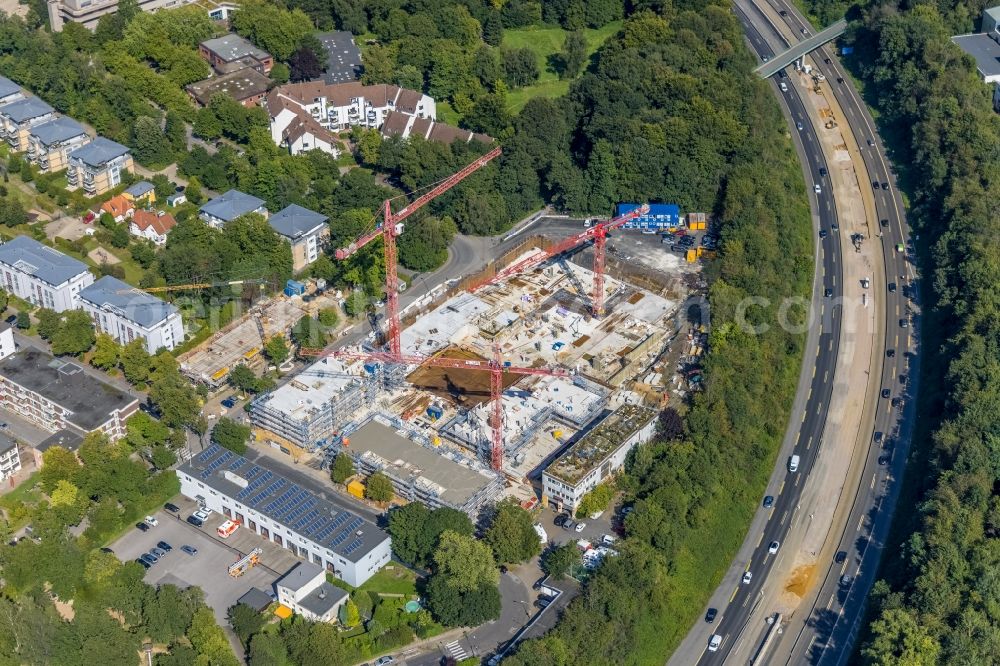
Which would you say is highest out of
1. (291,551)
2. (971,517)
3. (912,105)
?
(912,105)

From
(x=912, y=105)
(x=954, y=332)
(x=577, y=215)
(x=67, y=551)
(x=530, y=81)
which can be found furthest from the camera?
(x=530, y=81)

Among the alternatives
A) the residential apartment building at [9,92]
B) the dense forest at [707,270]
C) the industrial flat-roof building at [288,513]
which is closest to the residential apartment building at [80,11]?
the residential apartment building at [9,92]

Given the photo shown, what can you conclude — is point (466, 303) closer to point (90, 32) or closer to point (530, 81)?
point (530, 81)

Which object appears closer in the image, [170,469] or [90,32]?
[170,469]

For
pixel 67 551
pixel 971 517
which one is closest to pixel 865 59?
pixel 971 517

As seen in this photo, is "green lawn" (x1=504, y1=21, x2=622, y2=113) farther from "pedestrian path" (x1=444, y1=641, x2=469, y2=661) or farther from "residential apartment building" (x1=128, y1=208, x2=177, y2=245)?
"pedestrian path" (x1=444, y1=641, x2=469, y2=661)

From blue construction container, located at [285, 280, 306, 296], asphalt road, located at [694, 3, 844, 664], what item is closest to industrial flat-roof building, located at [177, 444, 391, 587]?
blue construction container, located at [285, 280, 306, 296]

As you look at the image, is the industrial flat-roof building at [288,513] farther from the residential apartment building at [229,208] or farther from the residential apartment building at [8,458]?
the residential apartment building at [229,208]
